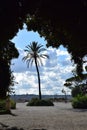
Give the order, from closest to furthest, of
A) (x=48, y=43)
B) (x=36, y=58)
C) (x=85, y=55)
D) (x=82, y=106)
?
(x=85, y=55), (x=48, y=43), (x=82, y=106), (x=36, y=58)

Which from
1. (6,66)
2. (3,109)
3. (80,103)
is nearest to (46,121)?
(6,66)

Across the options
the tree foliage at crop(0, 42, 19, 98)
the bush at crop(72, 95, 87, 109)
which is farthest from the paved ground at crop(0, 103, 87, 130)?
the bush at crop(72, 95, 87, 109)

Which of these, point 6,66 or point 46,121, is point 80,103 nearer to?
point 46,121

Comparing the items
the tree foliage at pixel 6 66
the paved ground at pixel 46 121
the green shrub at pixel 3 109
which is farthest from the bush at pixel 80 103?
the tree foliage at pixel 6 66

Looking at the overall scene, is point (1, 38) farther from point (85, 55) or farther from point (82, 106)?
point (82, 106)

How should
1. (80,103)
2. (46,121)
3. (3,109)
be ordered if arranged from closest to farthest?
(46,121)
(3,109)
(80,103)

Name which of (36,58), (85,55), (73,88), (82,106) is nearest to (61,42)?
(85,55)

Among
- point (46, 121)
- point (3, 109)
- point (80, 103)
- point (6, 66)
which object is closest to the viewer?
point (6, 66)

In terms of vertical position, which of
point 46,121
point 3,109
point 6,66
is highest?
point 6,66

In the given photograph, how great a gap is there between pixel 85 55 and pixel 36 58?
7250 centimetres

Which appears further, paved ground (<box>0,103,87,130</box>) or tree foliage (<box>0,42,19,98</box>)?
paved ground (<box>0,103,87,130</box>)

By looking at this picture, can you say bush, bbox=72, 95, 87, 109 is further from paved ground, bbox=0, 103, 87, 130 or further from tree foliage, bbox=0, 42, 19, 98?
tree foliage, bbox=0, 42, 19, 98

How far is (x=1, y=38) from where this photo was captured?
16719 millimetres

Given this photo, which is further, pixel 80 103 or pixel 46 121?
pixel 80 103
